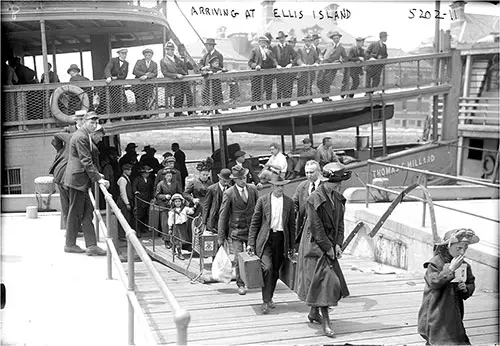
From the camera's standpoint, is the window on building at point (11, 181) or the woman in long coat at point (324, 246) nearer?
the woman in long coat at point (324, 246)

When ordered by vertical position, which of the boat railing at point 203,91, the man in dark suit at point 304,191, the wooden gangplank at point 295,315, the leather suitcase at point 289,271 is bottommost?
the wooden gangplank at point 295,315

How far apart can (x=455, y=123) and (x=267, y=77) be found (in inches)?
265

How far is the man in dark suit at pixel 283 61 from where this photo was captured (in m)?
13.9

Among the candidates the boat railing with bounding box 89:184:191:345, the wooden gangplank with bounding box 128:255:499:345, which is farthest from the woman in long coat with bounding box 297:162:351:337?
the boat railing with bounding box 89:184:191:345

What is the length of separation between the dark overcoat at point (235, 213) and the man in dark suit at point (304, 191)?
2.40 ft

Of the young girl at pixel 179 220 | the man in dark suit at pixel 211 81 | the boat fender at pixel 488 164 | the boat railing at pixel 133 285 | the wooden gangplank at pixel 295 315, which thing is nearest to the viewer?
the boat railing at pixel 133 285

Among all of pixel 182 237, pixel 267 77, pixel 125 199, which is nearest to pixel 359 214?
pixel 182 237

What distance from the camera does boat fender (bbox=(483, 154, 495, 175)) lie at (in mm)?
22453

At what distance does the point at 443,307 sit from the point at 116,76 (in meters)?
8.91

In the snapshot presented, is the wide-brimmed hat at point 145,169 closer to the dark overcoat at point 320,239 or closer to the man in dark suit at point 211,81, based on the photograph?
the man in dark suit at point 211,81

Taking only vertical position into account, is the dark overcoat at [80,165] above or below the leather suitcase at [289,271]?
above

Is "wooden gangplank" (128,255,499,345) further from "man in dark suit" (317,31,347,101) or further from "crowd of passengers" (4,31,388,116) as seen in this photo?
"man in dark suit" (317,31,347,101)

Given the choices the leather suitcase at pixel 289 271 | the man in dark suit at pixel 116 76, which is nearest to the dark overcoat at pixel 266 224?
the leather suitcase at pixel 289 271

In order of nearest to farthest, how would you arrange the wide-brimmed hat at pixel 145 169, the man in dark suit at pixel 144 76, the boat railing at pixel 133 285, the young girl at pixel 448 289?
the boat railing at pixel 133 285 → the young girl at pixel 448 289 → the wide-brimmed hat at pixel 145 169 → the man in dark suit at pixel 144 76
